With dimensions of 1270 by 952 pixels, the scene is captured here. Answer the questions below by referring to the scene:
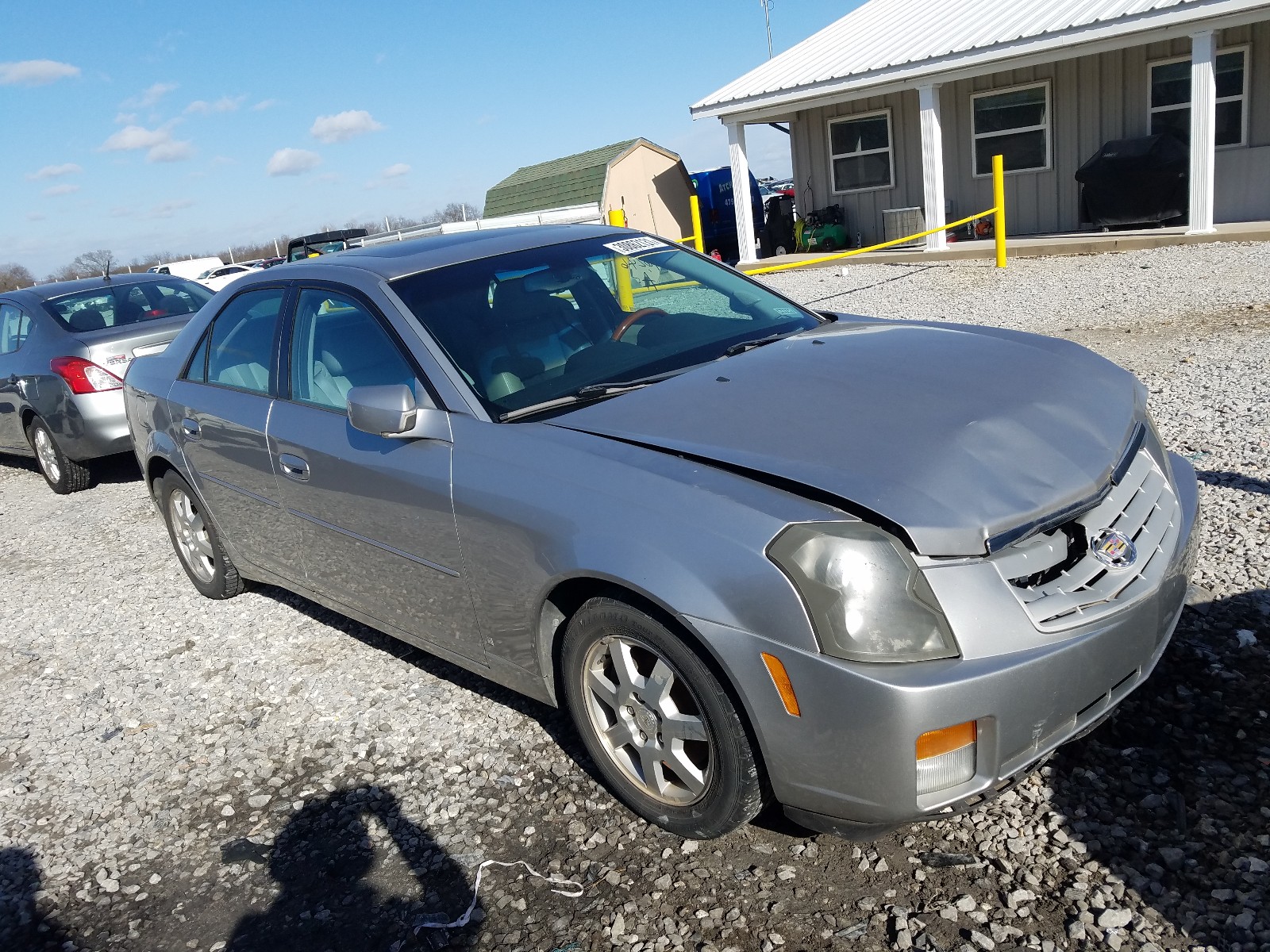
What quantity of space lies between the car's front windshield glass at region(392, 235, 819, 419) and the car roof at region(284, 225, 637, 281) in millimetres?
60

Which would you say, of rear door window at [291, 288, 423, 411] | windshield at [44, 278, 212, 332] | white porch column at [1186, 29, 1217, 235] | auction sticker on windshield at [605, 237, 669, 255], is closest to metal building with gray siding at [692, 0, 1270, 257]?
white porch column at [1186, 29, 1217, 235]

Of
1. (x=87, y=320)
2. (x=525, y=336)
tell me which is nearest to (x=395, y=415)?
(x=525, y=336)

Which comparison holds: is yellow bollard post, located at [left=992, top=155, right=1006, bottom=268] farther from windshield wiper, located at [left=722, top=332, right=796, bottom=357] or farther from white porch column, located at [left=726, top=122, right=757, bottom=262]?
windshield wiper, located at [left=722, top=332, right=796, bottom=357]

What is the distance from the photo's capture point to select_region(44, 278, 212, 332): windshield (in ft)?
26.8

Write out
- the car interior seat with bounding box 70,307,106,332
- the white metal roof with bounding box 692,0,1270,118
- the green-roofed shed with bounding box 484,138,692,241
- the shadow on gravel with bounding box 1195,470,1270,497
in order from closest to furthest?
1. the shadow on gravel with bounding box 1195,470,1270,497
2. the car interior seat with bounding box 70,307,106,332
3. the white metal roof with bounding box 692,0,1270,118
4. the green-roofed shed with bounding box 484,138,692,241

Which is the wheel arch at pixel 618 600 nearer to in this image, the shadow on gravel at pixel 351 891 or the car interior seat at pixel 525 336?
the shadow on gravel at pixel 351 891

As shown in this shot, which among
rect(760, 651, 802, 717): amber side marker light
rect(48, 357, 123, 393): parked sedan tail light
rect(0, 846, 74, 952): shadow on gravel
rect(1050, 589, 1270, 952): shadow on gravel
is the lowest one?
rect(0, 846, 74, 952): shadow on gravel

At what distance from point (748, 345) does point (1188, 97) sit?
1416cm

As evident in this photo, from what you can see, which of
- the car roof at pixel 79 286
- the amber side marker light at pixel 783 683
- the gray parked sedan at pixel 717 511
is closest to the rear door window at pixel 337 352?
the gray parked sedan at pixel 717 511

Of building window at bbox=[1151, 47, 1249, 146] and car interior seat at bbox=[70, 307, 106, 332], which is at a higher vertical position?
building window at bbox=[1151, 47, 1249, 146]

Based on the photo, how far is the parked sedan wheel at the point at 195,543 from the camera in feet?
16.8

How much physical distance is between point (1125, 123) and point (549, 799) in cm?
1552

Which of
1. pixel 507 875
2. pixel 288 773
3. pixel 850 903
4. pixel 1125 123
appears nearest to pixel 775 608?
pixel 850 903

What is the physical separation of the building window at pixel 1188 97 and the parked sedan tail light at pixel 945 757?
14.9 m
